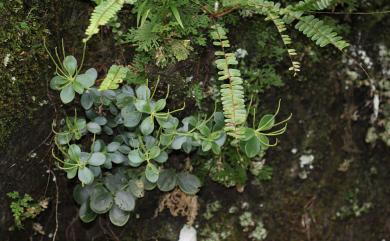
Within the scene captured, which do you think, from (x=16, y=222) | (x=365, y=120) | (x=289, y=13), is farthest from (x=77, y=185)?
(x=365, y=120)

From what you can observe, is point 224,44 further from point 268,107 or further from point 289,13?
point 268,107

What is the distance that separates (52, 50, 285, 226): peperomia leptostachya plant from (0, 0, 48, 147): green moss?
180mm

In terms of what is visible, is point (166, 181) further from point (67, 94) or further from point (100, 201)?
point (67, 94)

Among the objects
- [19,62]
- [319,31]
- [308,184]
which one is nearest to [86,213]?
[19,62]

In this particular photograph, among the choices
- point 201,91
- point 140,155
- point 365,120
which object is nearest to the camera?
point 140,155

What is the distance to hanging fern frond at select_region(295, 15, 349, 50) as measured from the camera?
8.73 feet

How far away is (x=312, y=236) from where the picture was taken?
334 cm

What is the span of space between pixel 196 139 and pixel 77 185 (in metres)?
0.74

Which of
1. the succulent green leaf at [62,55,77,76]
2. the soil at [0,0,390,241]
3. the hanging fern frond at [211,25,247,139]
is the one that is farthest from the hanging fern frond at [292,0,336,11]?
the succulent green leaf at [62,55,77,76]

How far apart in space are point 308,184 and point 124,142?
130 centimetres

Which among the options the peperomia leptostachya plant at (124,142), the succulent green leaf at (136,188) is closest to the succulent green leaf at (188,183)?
the peperomia leptostachya plant at (124,142)

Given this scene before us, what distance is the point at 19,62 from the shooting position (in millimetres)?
2707

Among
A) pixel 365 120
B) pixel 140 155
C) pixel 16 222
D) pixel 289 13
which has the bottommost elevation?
pixel 16 222

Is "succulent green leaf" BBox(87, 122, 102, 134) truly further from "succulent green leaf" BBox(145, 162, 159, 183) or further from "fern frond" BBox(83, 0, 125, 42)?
"fern frond" BBox(83, 0, 125, 42)
